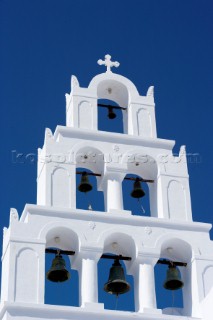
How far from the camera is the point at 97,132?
26.8 m

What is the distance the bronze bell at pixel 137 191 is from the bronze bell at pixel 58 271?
3068mm

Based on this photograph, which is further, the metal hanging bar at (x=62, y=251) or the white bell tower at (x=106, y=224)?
the metal hanging bar at (x=62, y=251)

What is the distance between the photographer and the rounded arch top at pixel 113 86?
92.1 feet

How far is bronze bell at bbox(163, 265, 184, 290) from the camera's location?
25033 millimetres

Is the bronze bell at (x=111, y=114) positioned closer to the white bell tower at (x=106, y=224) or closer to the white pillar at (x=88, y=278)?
the white bell tower at (x=106, y=224)

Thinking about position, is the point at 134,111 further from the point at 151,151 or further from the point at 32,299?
the point at 32,299

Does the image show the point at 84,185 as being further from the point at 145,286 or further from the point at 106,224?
the point at 145,286

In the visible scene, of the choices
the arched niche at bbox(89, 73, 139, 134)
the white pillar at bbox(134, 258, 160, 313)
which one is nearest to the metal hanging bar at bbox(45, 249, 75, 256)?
the white pillar at bbox(134, 258, 160, 313)

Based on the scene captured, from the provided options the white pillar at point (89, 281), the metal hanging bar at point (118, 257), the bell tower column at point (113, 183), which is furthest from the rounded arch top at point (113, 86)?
the white pillar at point (89, 281)

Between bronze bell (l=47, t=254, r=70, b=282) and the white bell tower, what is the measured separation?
319mm

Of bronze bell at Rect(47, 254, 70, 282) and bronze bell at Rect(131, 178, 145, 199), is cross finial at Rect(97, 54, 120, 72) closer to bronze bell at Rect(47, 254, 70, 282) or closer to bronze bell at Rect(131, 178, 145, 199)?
bronze bell at Rect(131, 178, 145, 199)

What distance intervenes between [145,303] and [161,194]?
311cm

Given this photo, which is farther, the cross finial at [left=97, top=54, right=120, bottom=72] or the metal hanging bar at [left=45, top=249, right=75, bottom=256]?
the cross finial at [left=97, top=54, right=120, bottom=72]

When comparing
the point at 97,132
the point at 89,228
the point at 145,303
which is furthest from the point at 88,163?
the point at 145,303
